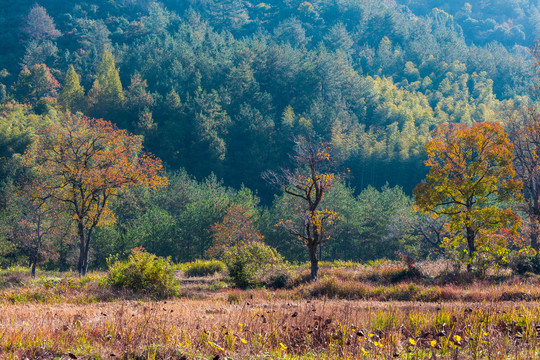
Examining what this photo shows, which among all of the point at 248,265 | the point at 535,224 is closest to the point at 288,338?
the point at 248,265

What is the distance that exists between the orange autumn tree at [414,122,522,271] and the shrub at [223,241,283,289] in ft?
31.7

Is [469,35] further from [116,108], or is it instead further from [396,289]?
[396,289]

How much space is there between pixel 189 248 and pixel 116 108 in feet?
138

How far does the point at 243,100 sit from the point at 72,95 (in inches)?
1305

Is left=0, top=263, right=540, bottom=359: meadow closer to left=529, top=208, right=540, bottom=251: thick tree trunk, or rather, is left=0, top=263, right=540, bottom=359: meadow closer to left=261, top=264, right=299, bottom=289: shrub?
left=261, top=264, right=299, bottom=289: shrub

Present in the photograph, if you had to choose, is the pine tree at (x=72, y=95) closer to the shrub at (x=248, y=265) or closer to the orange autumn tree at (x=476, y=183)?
the shrub at (x=248, y=265)

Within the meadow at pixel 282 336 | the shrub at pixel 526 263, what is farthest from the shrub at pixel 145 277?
the shrub at pixel 526 263

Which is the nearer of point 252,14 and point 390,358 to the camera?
point 390,358

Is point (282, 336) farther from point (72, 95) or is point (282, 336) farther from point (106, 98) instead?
point (72, 95)

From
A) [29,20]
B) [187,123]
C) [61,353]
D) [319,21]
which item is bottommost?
[61,353]

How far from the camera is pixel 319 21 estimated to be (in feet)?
503

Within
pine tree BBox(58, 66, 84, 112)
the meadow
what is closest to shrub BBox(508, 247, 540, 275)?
the meadow

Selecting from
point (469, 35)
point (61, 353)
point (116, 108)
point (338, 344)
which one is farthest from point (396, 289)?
point (469, 35)

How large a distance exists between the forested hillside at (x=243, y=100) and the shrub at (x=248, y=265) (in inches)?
835
